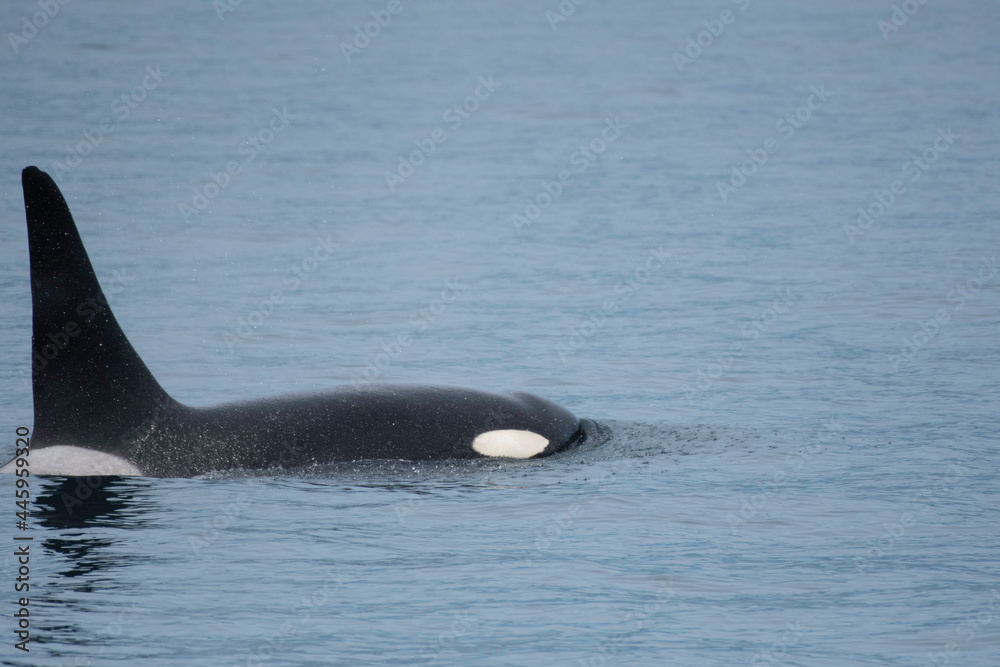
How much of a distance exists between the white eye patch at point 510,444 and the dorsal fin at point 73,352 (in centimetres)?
210

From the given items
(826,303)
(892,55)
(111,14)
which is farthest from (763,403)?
(111,14)

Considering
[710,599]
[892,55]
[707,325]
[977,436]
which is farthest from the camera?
[892,55]

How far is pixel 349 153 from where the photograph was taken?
2920 centimetres

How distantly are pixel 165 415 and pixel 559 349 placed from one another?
6294 mm

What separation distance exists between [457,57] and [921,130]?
17.0 m

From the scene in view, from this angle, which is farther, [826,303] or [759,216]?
[759,216]

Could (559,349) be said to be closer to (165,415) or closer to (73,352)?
(165,415)

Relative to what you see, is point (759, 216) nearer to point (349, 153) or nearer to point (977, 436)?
point (349, 153)

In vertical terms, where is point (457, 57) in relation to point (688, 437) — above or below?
above

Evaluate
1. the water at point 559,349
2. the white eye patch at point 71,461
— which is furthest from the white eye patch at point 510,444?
the white eye patch at point 71,461

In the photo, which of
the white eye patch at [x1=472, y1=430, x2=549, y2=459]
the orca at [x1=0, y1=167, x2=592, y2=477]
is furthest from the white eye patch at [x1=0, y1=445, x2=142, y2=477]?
the white eye patch at [x1=472, y1=430, x2=549, y2=459]

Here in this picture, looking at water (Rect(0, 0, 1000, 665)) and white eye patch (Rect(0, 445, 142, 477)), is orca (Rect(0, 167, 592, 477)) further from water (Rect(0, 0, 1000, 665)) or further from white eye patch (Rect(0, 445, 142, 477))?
water (Rect(0, 0, 1000, 665))

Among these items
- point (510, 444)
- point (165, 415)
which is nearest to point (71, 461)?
point (165, 415)

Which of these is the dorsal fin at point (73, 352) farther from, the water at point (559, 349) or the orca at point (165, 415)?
the water at point (559, 349)
